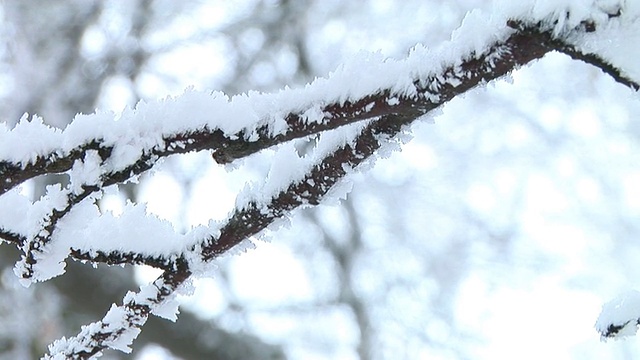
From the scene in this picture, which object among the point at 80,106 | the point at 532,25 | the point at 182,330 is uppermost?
the point at 80,106

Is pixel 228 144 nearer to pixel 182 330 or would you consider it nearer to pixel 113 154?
pixel 113 154

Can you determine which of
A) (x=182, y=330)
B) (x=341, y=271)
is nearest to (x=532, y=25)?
(x=182, y=330)

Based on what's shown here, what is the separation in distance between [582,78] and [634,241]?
585 mm

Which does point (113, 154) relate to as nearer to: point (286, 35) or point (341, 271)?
point (341, 271)

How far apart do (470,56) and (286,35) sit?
7.60ft

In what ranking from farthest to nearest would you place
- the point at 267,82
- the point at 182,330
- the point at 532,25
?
the point at 267,82, the point at 182,330, the point at 532,25

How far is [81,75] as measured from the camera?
97.5 inches

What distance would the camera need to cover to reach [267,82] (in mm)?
2654

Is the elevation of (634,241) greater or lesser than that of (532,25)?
greater

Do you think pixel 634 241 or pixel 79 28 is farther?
pixel 79 28

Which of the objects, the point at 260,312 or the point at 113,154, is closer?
the point at 113,154

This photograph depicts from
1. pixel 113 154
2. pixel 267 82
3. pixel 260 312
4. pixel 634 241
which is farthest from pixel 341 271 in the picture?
pixel 113 154

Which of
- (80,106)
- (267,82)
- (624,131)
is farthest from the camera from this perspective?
(267,82)

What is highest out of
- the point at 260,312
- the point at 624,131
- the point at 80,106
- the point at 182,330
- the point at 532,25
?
the point at 80,106
